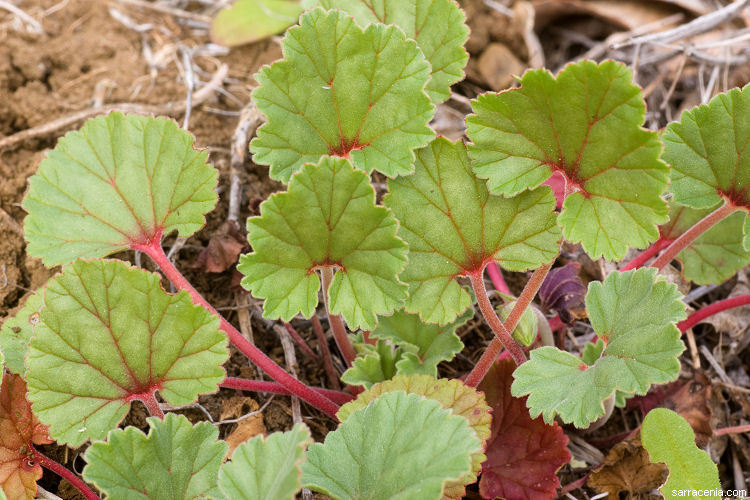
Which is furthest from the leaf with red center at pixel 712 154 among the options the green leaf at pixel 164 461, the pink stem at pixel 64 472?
the pink stem at pixel 64 472

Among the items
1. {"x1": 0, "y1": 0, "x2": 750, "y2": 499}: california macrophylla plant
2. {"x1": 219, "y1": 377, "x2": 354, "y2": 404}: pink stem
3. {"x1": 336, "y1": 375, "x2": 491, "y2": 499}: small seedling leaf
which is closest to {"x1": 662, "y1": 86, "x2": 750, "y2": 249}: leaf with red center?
{"x1": 0, "y1": 0, "x2": 750, "y2": 499}: california macrophylla plant

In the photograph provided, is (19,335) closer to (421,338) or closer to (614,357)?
(421,338)

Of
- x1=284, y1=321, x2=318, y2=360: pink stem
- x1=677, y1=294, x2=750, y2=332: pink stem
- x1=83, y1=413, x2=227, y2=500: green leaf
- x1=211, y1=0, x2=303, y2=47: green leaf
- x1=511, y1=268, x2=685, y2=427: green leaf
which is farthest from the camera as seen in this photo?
x1=211, y1=0, x2=303, y2=47: green leaf

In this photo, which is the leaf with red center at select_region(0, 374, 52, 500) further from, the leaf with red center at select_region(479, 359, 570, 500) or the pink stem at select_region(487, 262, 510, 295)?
the pink stem at select_region(487, 262, 510, 295)

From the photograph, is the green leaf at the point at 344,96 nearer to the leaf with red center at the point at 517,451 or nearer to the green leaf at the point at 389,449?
the green leaf at the point at 389,449

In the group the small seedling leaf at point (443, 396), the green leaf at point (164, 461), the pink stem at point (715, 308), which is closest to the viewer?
the green leaf at point (164, 461)

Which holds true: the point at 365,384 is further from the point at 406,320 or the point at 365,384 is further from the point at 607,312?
the point at 607,312

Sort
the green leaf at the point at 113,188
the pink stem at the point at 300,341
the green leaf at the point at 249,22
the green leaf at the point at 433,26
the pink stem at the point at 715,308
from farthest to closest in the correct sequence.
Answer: the green leaf at the point at 249,22 < the pink stem at the point at 300,341 < the pink stem at the point at 715,308 < the green leaf at the point at 433,26 < the green leaf at the point at 113,188
